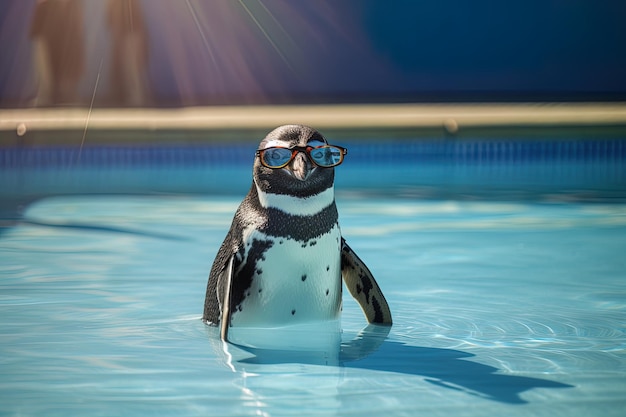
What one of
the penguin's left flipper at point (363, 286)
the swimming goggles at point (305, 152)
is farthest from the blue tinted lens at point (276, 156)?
the penguin's left flipper at point (363, 286)

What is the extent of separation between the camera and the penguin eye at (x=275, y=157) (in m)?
3.09

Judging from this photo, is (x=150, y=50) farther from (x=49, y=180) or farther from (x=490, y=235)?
(x=490, y=235)

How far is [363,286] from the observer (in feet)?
11.1

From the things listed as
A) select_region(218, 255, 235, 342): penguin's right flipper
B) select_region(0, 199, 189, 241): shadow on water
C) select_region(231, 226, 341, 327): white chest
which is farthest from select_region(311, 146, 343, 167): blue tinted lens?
select_region(0, 199, 189, 241): shadow on water

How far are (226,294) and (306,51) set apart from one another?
957 cm

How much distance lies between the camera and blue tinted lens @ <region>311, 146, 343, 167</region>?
308 centimetres

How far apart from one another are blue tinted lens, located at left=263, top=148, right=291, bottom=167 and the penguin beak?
0.03m

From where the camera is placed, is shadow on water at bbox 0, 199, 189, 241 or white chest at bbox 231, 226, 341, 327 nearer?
white chest at bbox 231, 226, 341, 327

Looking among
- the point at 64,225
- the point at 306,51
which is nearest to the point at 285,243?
the point at 64,225

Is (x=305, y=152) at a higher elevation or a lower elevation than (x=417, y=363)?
higher

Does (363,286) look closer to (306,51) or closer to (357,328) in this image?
(357,328)

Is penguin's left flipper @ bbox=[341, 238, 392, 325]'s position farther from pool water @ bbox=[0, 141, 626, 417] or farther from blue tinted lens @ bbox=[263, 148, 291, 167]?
blue tinted lens @ bbox=[263, 148, 291, 167]

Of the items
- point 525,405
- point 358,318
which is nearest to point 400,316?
point 358,318

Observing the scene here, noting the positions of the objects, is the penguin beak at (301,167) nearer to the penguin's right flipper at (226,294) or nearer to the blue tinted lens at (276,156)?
the blue tinted lens at (276,156)
